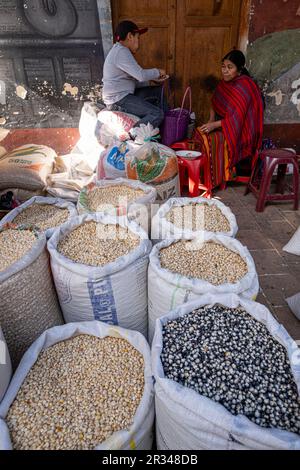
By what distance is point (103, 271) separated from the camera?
1.49 metres

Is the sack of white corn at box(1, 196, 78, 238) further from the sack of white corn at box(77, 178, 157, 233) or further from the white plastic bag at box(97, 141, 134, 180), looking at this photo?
the white plastic bag at box(97, 141, 134, 180)

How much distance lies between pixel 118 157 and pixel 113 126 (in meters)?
0.87

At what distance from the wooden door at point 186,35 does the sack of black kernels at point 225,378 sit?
349 cm

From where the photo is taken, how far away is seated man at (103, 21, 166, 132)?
10.5ft

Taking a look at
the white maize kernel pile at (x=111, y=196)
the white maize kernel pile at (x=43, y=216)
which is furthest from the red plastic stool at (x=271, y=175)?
the white maize kernel pile at (x=43, y=216)

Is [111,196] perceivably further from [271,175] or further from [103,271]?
[271,175]

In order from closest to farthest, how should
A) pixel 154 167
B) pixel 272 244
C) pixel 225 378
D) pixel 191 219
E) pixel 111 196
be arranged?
pixel 225 378 → pixel 191 219 → pixel 111 196 → pixel 154 167 → pixel 272 244

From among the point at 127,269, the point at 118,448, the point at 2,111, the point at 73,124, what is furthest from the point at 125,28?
the point at 118,448

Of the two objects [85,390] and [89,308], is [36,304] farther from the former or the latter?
[85,390]

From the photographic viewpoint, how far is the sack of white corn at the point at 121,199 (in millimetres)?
2013

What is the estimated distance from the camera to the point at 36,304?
1.58 meters

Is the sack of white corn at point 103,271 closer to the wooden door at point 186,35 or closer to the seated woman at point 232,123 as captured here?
the seated woman at point 232,123

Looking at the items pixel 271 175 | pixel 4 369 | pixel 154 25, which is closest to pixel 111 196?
pixel 4 369

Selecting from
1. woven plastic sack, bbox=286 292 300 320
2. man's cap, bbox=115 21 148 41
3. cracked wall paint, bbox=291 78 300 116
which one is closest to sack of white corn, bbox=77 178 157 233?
woven plastic sack, bbox=286 292 300 320
